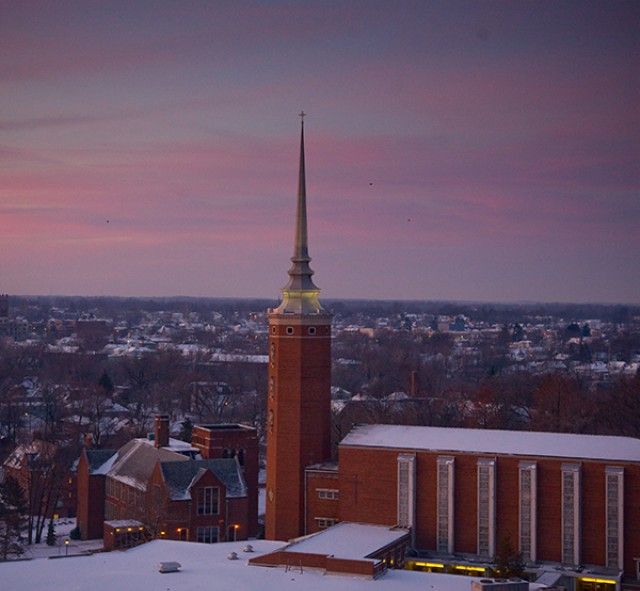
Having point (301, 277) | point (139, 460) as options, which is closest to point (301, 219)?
point (301, 277)

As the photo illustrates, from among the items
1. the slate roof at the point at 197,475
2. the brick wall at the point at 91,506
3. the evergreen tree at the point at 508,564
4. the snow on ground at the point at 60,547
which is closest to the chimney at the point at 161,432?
the slate roof at the point at 197,475

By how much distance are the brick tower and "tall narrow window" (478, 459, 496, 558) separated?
7625 millimetres

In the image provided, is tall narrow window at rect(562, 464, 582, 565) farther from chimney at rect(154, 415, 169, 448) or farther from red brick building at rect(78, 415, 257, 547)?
chimney at rect(154, 415, 169, 448)

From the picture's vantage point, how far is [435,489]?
1827 inches

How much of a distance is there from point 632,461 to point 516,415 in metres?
41.2

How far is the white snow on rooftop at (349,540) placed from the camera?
131 ft

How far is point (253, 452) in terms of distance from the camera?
184ft

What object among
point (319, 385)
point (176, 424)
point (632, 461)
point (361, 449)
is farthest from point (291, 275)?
point (176, 424)

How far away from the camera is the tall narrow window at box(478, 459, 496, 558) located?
149 feet

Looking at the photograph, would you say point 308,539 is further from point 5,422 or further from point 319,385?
point 5,422

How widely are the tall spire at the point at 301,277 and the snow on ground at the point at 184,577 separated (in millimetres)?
13100

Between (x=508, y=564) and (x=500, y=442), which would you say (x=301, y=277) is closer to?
(x=500, y=442)

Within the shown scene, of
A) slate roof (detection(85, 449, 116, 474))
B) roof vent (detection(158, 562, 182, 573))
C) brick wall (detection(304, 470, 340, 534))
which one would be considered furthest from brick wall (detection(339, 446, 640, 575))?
slate roof (detection(85, 449, 116, 474))

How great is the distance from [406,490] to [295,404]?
250 inches
